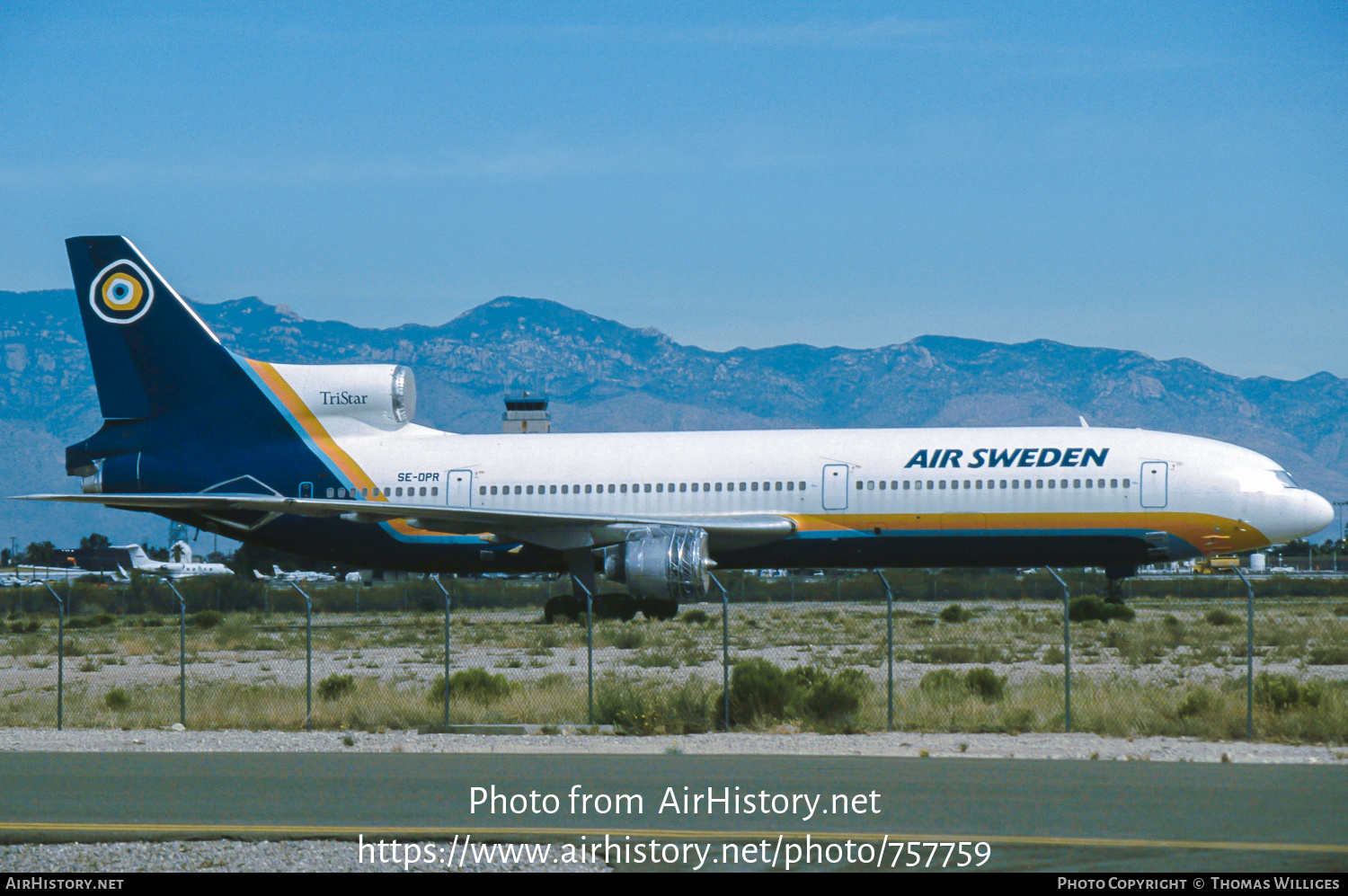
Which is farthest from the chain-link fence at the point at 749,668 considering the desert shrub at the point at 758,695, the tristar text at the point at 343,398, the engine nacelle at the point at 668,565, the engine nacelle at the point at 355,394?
the tristar text at the point at 343,398

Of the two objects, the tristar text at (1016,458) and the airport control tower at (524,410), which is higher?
the airport control tower at (524,410)

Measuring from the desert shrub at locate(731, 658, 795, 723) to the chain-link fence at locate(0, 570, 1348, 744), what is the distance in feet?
0.08

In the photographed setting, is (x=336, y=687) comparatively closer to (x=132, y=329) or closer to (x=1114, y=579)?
(x=1114, y=579)

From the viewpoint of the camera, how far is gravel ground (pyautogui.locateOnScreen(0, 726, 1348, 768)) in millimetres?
14930

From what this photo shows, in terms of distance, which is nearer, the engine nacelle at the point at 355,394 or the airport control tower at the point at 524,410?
the engine nacelle at the point at 355,394

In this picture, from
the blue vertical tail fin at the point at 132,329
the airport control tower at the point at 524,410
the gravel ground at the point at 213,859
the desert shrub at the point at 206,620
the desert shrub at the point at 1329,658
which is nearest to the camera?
the gravel ground at the point at 213,859

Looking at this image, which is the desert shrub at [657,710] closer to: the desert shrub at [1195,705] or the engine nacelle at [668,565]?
the desert shrub at [1195,705]

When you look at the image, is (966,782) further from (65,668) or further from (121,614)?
(121,614)

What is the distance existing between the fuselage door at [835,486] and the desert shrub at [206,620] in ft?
67.1

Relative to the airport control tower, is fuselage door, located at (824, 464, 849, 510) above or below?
below

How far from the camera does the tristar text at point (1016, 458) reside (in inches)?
1243

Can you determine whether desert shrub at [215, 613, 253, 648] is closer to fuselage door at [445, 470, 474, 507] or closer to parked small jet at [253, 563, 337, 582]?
fuselage door at [445, 470, 474, 507]

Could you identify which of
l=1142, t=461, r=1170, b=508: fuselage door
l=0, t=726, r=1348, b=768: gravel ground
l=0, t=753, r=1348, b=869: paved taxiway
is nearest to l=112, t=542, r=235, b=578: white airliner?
l=1142, t=461, r=1170, b=508: fuselage door

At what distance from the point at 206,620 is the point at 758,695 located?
31.5 metres
